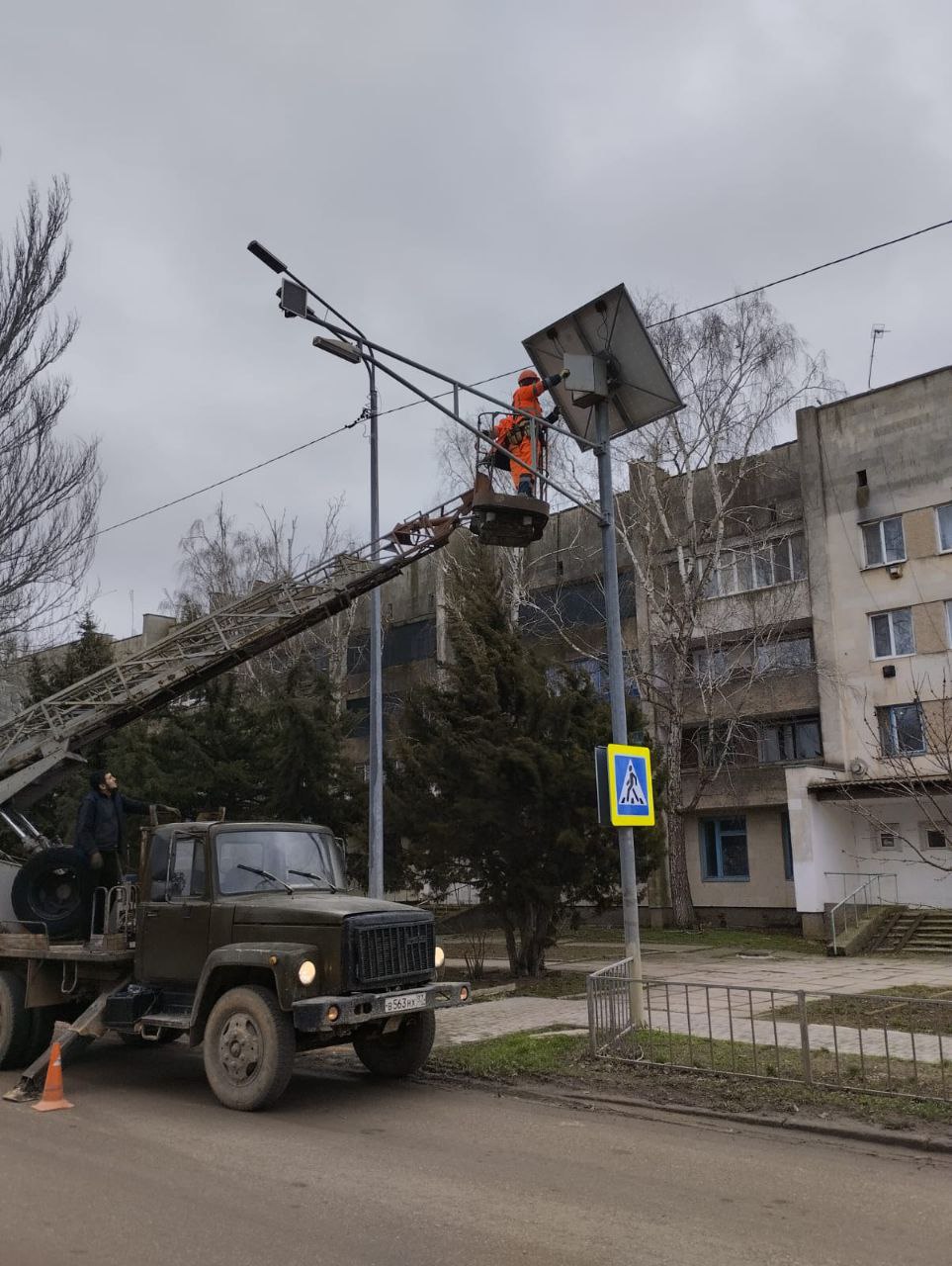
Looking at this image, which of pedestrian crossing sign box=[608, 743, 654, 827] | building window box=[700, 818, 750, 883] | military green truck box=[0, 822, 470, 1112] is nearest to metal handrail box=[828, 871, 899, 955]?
building window box=[700, 818, 750, 883]

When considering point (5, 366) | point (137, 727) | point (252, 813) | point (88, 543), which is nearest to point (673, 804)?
point (252, 813)

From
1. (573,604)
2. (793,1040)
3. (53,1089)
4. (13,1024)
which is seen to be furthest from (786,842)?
(53,1089)

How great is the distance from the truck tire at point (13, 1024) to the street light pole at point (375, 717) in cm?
707

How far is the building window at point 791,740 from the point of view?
30.4 meters

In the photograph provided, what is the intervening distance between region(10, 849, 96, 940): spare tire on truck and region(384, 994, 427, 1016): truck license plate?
13.3ft

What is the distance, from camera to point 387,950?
30.8ft

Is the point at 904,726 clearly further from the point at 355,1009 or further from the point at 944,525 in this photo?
the point at 355,1009

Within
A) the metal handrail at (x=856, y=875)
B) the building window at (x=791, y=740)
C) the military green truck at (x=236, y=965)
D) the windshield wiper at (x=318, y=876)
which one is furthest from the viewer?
the building window at (x=791, y=740)

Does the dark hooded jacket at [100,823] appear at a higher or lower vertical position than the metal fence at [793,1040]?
higher

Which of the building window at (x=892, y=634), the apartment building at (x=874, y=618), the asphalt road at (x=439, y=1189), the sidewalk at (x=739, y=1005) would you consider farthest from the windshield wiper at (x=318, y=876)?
the building window at (x=892, y=634)

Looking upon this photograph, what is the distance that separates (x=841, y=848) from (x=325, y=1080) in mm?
21004

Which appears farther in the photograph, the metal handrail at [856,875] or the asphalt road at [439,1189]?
the metal handrail at [856,875]

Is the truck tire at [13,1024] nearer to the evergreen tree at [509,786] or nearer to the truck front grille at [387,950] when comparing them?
the truck front grille at [387,950]

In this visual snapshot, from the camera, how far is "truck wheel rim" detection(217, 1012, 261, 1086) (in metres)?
8.88
